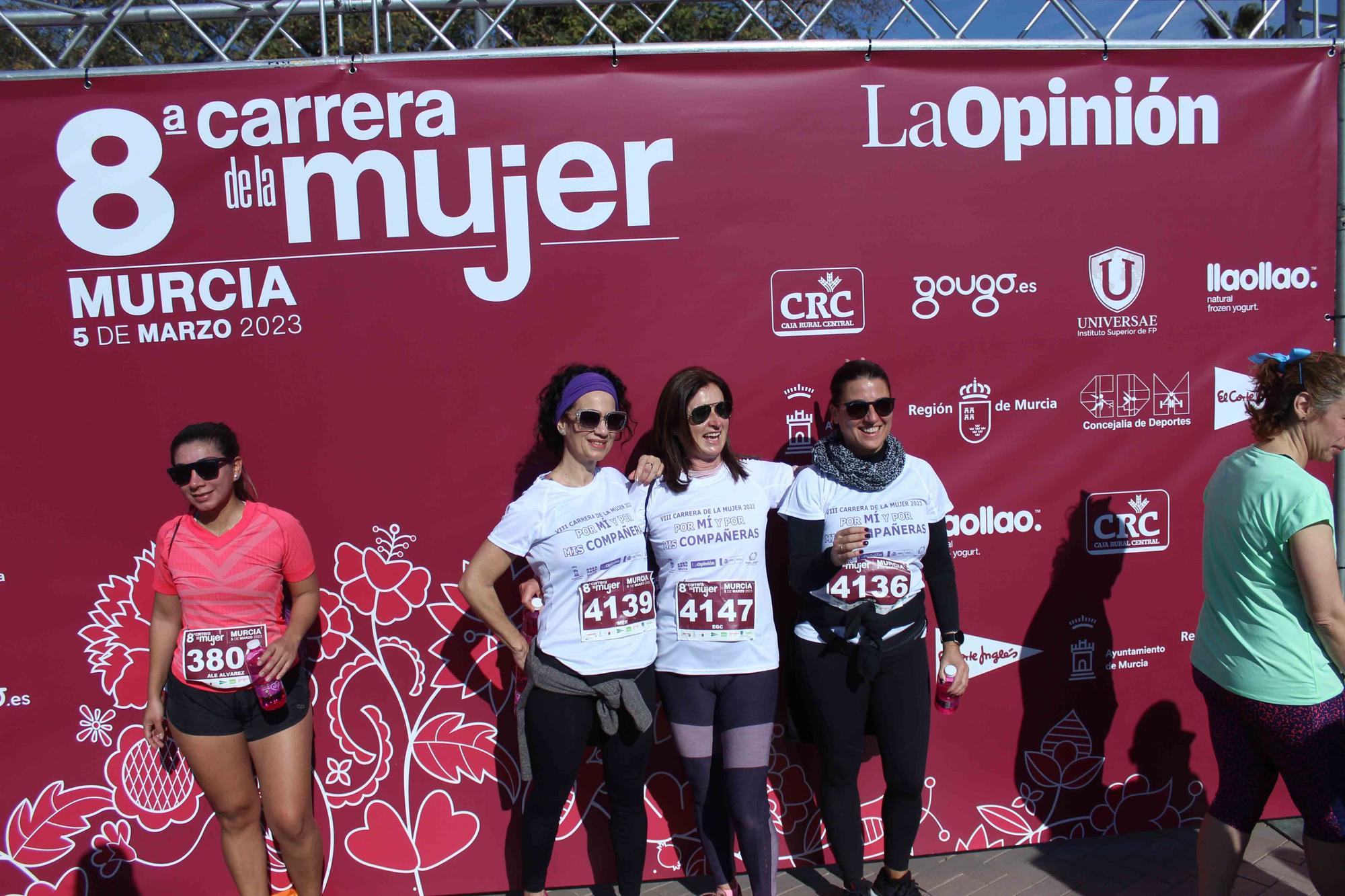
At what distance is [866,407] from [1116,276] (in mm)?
1283

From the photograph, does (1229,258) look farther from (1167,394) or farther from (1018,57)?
(1018,57)

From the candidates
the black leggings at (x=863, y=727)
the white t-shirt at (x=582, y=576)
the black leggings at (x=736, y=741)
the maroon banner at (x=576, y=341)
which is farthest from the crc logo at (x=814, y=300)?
the black leggings at (x=736, y=741)

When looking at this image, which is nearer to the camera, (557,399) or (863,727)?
(557,399)

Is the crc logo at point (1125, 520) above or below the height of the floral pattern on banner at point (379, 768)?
above

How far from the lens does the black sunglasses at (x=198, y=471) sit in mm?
2842

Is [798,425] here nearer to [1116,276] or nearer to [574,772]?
[1116,276]

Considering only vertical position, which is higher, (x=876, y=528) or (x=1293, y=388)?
(x=1293, y=388)

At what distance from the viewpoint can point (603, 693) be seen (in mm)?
2865

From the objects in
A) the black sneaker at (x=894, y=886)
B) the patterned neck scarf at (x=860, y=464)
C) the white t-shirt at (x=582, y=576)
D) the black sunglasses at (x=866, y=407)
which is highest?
the black sunglasses at (x=866, y=407)

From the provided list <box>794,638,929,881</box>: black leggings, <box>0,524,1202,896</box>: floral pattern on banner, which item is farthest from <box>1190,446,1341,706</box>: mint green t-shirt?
<box>0,524,1202,896</box>: floral pattern on banner

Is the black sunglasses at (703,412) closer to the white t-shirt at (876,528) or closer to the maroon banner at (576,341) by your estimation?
the white t-shirt at (876,528)

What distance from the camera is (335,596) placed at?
340 cm

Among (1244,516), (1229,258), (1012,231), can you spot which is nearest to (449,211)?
(1012,231)

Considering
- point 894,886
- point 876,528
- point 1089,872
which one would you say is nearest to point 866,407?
point 876,528
